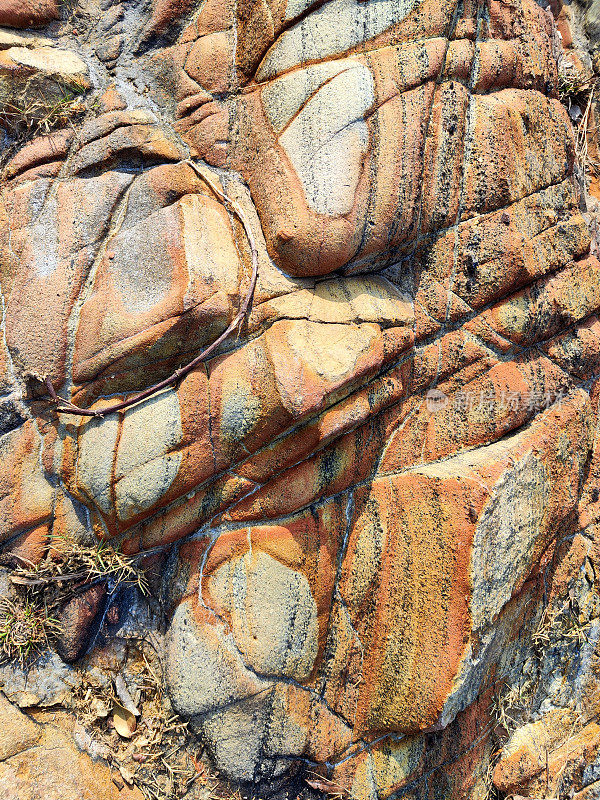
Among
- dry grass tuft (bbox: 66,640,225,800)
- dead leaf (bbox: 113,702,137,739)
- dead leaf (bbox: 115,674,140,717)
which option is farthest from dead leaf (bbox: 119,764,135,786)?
dead leaf (bbox: 115,674,140,717)

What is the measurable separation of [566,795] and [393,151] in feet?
11.8

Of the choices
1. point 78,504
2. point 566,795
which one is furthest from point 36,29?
point 566,795

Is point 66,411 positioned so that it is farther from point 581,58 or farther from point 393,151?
point 581,58

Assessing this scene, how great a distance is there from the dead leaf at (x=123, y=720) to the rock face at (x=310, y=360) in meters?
0.32

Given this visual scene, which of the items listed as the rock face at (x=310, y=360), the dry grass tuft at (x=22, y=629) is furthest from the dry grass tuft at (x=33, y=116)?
the dry grass tuft at (x=22, y=629)

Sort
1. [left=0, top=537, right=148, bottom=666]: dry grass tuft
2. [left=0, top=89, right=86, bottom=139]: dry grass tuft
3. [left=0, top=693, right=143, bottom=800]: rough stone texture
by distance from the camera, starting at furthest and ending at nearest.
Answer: [left=0, top=89, right=86, bottom=139]: dry grass tuft < [left=0, top=537, right=148, bottom=666]: dry grass tuft < [left=0, top=693, right=143, bottom=800]: rough stone texture

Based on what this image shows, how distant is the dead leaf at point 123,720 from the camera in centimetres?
288

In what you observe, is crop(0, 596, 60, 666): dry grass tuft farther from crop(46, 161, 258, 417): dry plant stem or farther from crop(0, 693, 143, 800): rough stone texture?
crop(46, 161, 258, 417): dry plant stem

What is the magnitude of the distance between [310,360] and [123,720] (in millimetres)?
2021

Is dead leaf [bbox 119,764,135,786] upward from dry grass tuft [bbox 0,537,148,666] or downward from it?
downward

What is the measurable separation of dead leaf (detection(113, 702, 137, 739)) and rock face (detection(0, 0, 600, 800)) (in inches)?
12.5

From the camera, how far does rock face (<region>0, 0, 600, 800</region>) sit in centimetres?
270

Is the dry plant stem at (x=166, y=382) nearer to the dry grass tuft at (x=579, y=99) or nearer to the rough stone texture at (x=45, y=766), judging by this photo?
the rough stone texture at (x=45, y=766)

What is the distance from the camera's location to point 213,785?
9.48 ft
